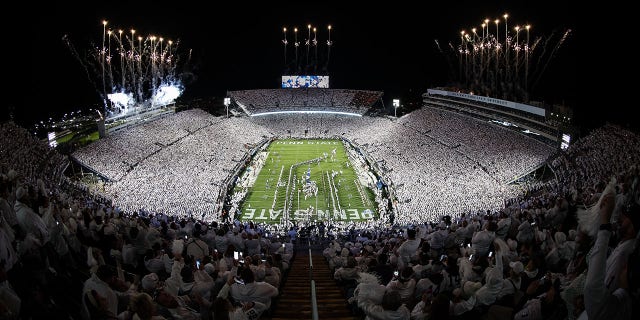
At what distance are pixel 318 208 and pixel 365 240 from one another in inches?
541

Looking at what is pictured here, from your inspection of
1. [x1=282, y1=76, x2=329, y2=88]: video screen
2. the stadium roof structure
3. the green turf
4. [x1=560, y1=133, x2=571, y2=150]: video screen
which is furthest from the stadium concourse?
[x1=282, y1=76, x2=329, y2=88]: video screen

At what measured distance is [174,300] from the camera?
5590 millimetres

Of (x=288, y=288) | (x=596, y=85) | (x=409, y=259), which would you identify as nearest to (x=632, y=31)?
(x=596, y=85)

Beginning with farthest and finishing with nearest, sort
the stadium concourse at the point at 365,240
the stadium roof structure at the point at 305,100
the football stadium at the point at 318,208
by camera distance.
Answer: the stadium roof structure at the point at 305,100 < the football stadium at the point at 318,208 < the stadium concourse at the point at 365,240

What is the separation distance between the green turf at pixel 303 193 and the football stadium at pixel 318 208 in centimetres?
24

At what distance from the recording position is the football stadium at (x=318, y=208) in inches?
208

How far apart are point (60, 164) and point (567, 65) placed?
43.8 meters

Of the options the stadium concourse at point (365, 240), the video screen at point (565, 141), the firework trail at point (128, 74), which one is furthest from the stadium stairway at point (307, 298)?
the firework trail at point (128, 74)

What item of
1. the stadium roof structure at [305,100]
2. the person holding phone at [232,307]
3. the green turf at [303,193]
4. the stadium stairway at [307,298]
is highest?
the person holding phone at [232,307]

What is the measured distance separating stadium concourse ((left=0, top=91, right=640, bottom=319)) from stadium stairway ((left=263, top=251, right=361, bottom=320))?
0.27 m

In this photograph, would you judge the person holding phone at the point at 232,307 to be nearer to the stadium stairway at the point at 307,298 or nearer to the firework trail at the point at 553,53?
the stadium stairway at the point at 307,298

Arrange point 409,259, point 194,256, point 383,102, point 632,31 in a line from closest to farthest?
point 194,256 < point 409,259 < point 632,31 < point 383,102

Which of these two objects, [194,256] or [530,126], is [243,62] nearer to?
[530,126]

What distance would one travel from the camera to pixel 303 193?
34625mm
